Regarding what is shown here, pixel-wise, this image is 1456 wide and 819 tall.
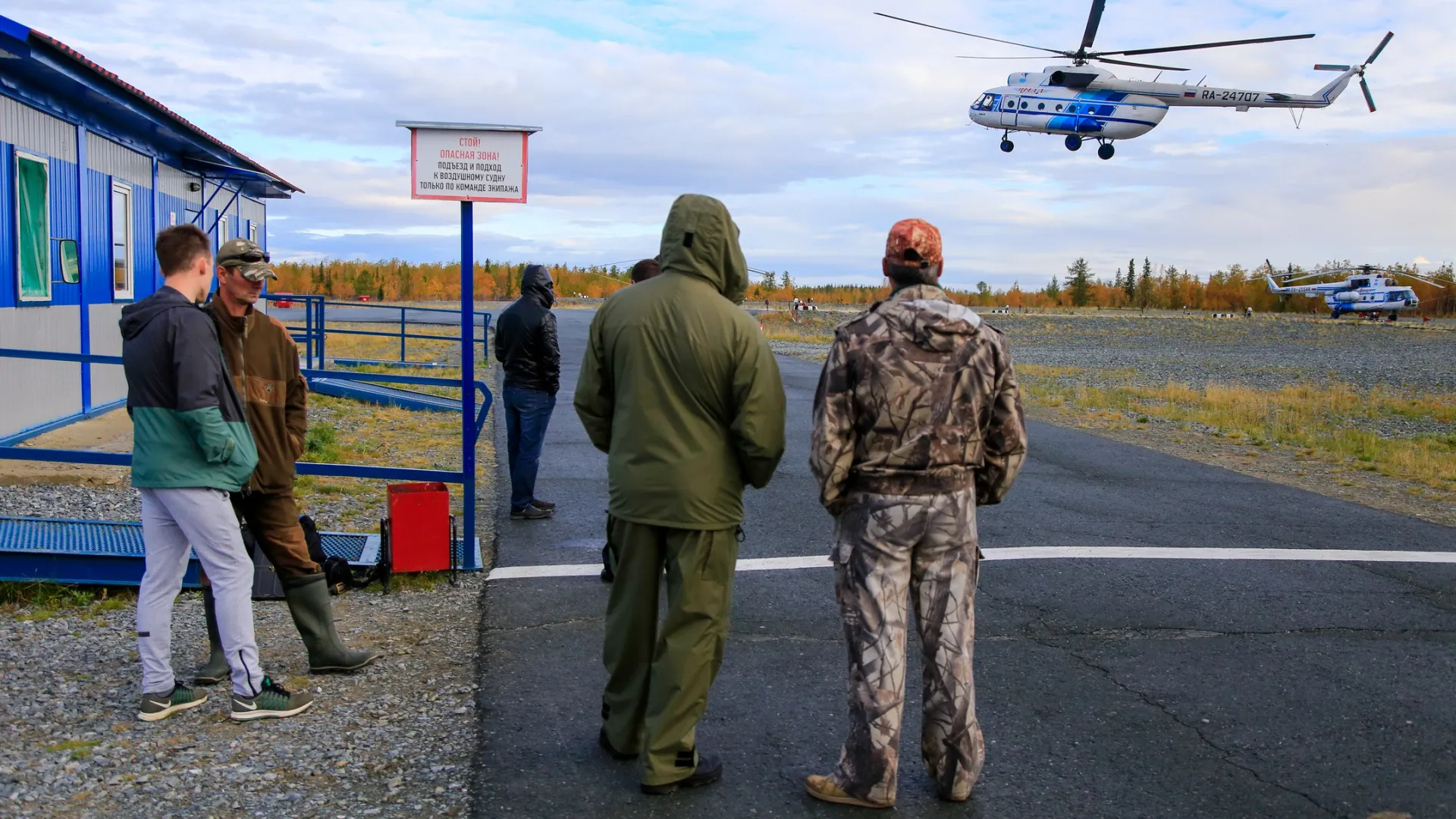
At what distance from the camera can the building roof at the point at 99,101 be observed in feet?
32.2

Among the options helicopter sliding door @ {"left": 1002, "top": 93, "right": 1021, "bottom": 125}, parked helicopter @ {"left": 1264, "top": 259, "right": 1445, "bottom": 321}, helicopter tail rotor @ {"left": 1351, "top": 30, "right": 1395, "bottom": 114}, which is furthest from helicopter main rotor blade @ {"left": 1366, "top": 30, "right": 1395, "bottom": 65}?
parked helicopter @ {"left": 1264, "top": 259, "right": 1445, "bottom": 321}

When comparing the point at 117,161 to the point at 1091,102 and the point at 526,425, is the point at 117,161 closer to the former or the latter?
the point at 526,425

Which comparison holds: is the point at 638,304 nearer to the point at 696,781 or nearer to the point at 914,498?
the point at 914,498

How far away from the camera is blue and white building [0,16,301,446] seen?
1056cm

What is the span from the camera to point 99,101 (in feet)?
40.2

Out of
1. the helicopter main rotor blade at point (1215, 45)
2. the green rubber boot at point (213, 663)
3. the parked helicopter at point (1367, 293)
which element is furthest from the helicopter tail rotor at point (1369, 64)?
the green rubber boot at point (213, 663)

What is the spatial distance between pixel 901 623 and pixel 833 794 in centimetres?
66

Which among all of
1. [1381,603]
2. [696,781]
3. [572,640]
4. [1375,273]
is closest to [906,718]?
[696,781]

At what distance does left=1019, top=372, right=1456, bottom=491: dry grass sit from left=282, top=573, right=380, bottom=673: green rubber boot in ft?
37.6

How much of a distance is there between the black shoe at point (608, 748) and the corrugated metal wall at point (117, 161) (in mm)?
11717

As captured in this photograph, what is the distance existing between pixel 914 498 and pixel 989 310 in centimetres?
7552

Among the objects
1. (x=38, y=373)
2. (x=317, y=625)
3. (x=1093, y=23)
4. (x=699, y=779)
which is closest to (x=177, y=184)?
(x=38, y=373)

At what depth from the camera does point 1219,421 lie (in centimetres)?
1759

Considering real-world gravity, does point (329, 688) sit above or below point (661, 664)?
below
